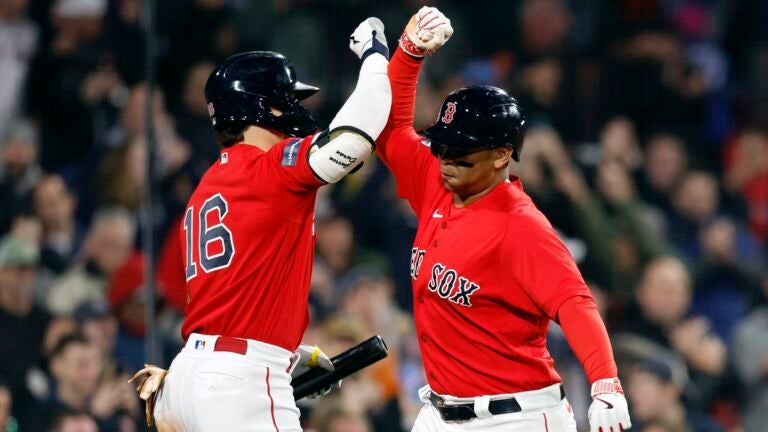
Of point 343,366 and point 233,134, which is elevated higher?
point 233,134

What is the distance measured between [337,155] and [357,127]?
11cm

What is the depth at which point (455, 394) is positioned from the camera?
3.43 m

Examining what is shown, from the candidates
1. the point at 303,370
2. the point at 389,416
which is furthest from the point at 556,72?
the point at 303,370

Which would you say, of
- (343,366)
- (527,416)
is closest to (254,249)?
(343,366)

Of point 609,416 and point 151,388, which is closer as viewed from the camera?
point 609,416

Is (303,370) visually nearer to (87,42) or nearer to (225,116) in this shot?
(225,116)

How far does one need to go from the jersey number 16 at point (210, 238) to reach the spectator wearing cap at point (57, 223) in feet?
7.71

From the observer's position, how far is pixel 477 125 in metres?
3.40

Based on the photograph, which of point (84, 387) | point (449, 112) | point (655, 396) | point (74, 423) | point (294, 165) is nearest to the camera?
point (294, 165)

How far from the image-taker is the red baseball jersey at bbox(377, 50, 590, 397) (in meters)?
3.25

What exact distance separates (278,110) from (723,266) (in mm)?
3954

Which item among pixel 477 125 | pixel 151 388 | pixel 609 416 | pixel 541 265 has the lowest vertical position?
pixel 151 388

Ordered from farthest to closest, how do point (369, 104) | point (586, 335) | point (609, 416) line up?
point (369, 104)
point (586, 335)
point (609, 416)

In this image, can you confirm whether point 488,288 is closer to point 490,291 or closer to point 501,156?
point 490,291
